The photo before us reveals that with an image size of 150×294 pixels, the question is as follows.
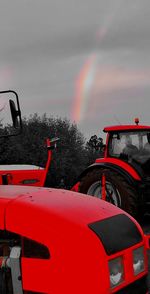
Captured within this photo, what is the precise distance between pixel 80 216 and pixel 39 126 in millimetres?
32823

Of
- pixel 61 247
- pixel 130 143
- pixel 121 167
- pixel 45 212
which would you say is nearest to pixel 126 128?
pixel 130 143

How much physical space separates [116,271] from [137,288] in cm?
31

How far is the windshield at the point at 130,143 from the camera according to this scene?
920 cm

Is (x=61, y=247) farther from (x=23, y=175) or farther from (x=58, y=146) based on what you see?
(x=58, y=146)

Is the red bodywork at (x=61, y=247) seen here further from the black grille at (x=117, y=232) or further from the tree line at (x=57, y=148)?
the tree line at (x=57, y=148)

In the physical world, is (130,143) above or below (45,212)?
above

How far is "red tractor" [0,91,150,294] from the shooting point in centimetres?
293

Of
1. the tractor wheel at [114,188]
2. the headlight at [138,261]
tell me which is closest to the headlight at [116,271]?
the headlight at [138,261]

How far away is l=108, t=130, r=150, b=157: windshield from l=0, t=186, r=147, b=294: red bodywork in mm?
6023

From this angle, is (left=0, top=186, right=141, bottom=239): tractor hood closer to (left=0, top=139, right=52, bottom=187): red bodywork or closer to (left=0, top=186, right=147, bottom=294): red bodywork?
(left=0, top=186, right=147, bottom=294): red bodywork

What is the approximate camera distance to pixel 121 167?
905cm

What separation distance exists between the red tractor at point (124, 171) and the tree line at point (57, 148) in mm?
21198

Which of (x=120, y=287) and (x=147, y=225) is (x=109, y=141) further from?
(x=120, y=287)

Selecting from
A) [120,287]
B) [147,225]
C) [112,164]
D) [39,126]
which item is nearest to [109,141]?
[112,164]
